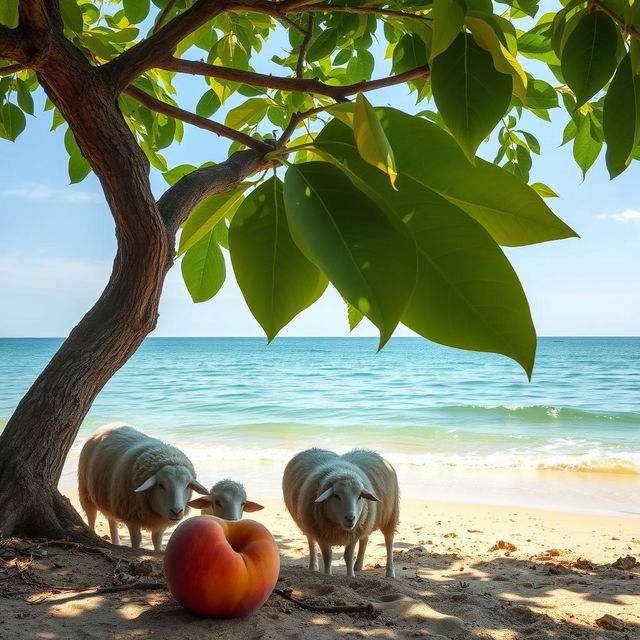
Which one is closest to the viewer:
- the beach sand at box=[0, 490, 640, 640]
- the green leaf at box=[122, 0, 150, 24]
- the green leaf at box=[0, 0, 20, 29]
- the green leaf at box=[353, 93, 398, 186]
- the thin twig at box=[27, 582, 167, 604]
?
the green leaf at box=[353, 93, 398, 186]

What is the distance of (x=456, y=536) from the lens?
20.4 feet

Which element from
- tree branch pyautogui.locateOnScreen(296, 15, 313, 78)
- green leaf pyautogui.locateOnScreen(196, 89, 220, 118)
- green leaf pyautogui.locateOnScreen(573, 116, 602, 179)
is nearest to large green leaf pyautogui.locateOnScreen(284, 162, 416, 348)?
tree branch pyautogui.locateOnScreen(296, 15, 313, 78)

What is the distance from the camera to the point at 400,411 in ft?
60.8

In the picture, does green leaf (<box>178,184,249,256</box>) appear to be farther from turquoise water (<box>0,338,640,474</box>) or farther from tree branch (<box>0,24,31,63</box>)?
turquoise water (<box>0,338,640,474</box>)

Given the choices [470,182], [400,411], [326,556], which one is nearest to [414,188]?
[470,182]

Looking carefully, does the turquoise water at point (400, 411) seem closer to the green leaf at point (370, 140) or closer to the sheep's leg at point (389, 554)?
the sheep's leg at point (389, 554)

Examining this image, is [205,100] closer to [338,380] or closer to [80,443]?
[80,443]

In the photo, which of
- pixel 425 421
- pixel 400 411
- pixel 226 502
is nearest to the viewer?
pixel 226 502

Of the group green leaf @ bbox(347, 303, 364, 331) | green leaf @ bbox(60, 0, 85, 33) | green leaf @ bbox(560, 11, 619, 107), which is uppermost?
green leaf @ bbox(60, 0, 85, 33)

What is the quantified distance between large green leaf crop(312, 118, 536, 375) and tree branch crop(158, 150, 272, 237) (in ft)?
2.56

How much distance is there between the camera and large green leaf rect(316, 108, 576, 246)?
417 millimetres

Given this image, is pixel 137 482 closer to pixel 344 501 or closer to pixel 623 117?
pixel 344 501

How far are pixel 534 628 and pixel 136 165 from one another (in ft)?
8.56

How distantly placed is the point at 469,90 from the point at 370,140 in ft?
0.42
